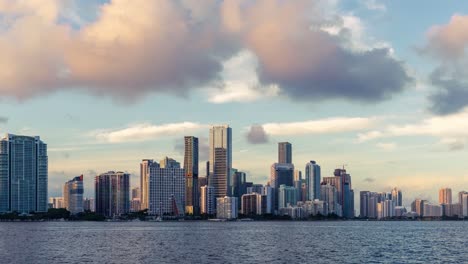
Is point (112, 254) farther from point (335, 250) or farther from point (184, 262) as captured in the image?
point (335, 250)

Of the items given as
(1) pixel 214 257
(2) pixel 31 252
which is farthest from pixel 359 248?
(2) pixel 31 252

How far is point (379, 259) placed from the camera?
11756 centimetres

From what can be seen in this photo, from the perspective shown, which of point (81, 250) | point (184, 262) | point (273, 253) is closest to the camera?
point (184, 262)

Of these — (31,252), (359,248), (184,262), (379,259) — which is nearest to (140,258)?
(184,262)

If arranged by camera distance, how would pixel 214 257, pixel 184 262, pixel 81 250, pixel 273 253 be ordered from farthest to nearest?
1. pixel 81 250
2. pixel 273 253
3. pixel 214 257
4. pixel 184 262

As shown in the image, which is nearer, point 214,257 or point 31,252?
point 214,257

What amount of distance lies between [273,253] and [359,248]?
24691 mm

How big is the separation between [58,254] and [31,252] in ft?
29.4

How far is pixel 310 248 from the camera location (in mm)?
145375

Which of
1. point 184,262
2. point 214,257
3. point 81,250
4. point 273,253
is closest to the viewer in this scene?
point 184,262

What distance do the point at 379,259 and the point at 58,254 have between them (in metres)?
58.9

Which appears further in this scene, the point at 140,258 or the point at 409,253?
the point at 409,253

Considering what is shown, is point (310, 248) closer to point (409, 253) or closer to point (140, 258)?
point (409, 253)

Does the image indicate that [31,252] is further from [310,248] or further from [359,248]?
[359,248]
